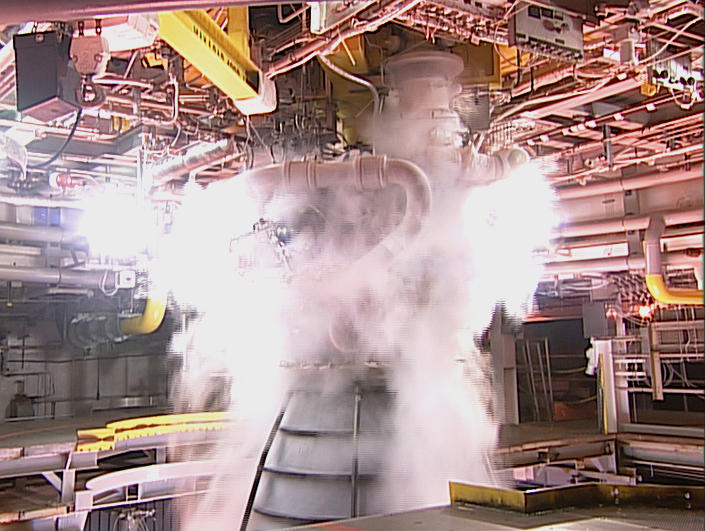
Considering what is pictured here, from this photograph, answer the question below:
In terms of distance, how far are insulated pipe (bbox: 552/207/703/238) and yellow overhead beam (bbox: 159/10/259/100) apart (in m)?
4.17

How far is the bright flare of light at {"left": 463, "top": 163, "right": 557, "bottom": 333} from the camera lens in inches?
210

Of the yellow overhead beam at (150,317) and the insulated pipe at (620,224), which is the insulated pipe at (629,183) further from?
the yellow overhead beam at (150,317)

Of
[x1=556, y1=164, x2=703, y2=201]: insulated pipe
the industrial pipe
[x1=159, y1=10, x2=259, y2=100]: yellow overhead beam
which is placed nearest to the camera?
[x1=159, y1=10, x2=259, y2=100]: yellow overhead beam

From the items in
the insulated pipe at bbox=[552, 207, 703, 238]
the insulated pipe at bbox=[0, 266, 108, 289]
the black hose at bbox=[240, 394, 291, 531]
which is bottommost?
the black hose at bbox=[240, 394, 291, 531]

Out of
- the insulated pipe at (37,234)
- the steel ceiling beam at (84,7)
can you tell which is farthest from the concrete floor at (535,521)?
the insulated pipe at (37,234)

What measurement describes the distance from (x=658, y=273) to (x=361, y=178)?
361 cm

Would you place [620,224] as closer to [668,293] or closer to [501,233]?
[668,293]

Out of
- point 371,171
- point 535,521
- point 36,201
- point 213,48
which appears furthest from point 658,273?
point 36,201

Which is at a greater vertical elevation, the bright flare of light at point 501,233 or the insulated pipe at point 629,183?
the insulated pipe at point 629,183

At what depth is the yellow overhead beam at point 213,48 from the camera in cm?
312

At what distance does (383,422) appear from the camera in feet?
16.5

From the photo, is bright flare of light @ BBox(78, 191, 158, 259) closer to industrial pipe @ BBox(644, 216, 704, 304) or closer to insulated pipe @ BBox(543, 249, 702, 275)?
insulated pipe @ BBox(543, 249, 702, 275)

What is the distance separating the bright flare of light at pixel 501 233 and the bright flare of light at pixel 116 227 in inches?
128

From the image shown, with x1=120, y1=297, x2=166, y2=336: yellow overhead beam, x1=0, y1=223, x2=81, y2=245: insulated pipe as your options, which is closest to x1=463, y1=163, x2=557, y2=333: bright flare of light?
x1=120, y1=297, x2=166, y2=336: yellow overhead beam
